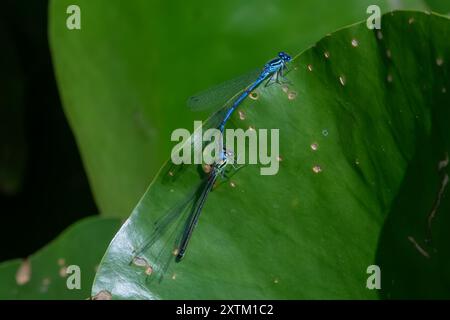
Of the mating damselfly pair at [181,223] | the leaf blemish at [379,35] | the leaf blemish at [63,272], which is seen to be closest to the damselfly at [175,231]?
the mating damselfly pair at [181,223]

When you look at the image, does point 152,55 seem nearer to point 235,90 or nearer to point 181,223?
point 235,90

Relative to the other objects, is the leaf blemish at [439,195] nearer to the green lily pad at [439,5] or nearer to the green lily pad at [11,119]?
the green lily pad at [439,5]

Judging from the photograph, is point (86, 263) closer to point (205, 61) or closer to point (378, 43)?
point (205, 61)

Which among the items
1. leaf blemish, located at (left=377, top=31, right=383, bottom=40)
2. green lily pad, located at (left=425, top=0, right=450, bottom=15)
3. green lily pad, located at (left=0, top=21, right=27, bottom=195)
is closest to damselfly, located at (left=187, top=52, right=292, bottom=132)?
leaf blemish, located at (left=377, top=31, right=383, bottom=40)

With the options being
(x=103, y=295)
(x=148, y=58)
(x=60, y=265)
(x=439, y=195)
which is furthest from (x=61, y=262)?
(x=439, y=195)

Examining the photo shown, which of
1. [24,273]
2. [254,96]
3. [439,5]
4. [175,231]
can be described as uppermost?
[439,5]

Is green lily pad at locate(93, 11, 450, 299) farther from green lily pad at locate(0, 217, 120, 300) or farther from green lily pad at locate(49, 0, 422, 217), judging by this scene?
green lily pad at locate(0, 217, 120, 300)
